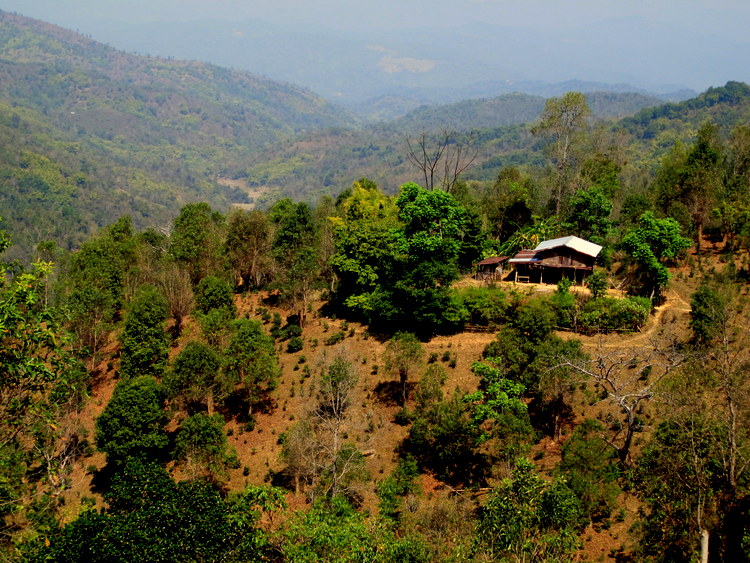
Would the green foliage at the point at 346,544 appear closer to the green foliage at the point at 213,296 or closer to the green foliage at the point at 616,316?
the green foliage at the point at 616,316

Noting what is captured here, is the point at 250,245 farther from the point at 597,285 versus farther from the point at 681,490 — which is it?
the point at 681,490

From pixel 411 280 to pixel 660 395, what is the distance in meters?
15.0

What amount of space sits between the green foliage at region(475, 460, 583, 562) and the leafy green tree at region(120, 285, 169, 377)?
2139cm

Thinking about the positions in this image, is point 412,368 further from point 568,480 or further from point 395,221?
point 395,221

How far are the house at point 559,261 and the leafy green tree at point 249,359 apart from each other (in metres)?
18.2

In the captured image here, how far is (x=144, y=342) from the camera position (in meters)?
30.0

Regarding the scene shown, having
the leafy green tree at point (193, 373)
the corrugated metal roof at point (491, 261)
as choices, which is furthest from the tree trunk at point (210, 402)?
the corrugated metal roof at point (491, 261)

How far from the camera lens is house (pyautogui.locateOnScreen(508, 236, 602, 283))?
35.2 m

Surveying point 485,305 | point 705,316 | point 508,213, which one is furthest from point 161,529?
point 508,213

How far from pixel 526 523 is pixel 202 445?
15.1 metres

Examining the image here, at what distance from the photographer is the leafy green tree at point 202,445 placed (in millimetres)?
23562

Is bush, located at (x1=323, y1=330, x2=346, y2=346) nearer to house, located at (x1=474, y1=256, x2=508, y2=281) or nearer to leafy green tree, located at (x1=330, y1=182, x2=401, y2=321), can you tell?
leafy green tree, located at (x1=330, y1=182, x2=401, y2=321)

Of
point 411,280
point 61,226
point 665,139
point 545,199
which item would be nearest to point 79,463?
point 411,280

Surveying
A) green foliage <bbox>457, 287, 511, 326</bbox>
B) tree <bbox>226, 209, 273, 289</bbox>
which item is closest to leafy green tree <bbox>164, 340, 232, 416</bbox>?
green foliage <bbox>457, 287, 511, 326</bbox>
